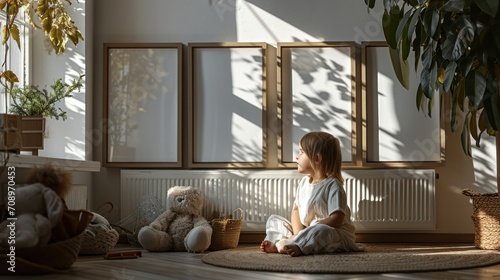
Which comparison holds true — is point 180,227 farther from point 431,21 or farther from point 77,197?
point 431,21

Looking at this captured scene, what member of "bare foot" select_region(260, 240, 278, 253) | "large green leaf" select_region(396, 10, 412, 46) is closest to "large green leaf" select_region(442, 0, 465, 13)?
"large green leaf" select_region(396, 10, 412, 46)

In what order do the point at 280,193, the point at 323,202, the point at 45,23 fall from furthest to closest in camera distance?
the point at 280,193, the point at 323,202, the point at 45,23

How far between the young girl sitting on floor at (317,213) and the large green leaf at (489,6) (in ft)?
4.28

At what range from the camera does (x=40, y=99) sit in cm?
494

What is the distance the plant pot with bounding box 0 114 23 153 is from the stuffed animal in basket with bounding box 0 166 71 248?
232mm

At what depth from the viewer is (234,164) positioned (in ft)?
18.3

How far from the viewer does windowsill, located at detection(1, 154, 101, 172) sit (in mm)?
3729

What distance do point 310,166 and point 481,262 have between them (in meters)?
1.21

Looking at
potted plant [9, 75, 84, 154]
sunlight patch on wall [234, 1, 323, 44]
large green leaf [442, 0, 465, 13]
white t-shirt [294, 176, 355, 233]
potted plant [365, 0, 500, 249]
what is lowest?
white t-shirt [294, 176, 355, 233]

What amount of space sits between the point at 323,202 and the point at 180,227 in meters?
0.93

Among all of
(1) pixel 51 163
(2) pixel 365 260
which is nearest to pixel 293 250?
(2) pixel 365 260

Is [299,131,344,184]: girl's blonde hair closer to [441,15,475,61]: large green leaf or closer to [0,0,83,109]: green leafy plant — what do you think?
[441,15,475,61]: large green leaf

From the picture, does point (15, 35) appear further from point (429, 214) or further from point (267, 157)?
point (429, 214)

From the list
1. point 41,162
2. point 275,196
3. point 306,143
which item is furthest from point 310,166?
point 41,162
